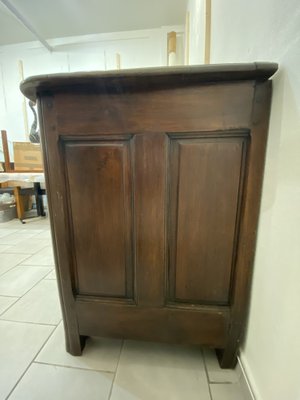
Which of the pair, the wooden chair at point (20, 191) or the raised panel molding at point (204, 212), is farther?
the wooden chair at point (20, 191)

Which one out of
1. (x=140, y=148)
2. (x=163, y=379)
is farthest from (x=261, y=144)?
(x=163, y=379)

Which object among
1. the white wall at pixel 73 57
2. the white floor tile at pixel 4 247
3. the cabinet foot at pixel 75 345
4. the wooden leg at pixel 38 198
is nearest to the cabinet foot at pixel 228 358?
the cabinet foot at pixel 75 345

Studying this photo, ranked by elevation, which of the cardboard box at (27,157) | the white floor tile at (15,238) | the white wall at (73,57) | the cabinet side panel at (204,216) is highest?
the white wall at (73,57)

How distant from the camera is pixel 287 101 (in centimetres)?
48

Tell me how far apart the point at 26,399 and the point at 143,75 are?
1.07m

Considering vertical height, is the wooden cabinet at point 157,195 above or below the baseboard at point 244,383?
above

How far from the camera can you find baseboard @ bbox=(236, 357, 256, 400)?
0.61 metres

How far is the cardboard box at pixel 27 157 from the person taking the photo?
8.73 feet

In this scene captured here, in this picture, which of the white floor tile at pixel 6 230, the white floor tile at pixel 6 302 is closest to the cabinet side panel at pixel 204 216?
the white floor tile at pixel 6 302

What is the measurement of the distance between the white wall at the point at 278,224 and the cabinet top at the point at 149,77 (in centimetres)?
8

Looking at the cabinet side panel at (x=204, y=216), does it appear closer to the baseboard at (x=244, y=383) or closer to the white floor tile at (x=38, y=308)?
the baseboard at (x=244, y=383)

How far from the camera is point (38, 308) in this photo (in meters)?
1.08

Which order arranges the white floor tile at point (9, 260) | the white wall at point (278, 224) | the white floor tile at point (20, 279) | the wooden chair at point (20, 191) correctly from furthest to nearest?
the wooden chair at point (20, 191), the white floor tile at point (9, 260), the white floor tile at point (20, 279), the white wall at point (278, 224)

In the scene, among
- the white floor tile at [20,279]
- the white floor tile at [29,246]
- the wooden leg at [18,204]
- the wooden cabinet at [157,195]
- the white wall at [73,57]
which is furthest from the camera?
the white wall at [73,57]
